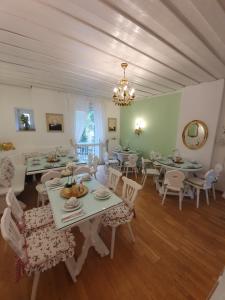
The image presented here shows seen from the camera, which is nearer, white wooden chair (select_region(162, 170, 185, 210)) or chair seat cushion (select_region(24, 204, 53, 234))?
chair seat cushion (select_region(24, 204, 53, 234))

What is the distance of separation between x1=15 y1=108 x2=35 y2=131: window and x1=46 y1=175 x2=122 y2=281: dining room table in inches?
125

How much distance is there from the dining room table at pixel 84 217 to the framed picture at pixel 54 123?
307cm

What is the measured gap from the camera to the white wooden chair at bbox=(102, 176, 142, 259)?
173 cm

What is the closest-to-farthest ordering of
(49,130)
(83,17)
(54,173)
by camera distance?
(83,17) < (54,173) < (49,130)

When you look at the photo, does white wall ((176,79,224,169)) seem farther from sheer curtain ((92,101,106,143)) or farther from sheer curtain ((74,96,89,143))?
sheer curtain ((74,96,89,143))

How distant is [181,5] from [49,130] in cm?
428

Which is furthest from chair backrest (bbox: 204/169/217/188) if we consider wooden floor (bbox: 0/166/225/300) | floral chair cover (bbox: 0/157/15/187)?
floral chair cover (bbox: 0/157/15/187)

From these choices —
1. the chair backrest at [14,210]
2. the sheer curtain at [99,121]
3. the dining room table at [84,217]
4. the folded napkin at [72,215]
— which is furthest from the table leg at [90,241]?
the sheer curtain at [99,121]

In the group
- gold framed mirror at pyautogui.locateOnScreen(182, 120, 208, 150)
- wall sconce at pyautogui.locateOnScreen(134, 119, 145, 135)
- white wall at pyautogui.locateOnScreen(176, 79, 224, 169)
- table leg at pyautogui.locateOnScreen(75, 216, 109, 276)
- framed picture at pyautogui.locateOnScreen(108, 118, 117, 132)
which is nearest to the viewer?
table leg at pyautogui.locateOnScreen(75, 216, 109, 276)

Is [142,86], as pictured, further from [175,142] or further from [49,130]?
[49,130]

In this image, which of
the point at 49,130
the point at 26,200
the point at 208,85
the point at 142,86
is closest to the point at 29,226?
the point at 26,200

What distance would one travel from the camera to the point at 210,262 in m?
1.68

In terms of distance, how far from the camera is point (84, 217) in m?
1.36

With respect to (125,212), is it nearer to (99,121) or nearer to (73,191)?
(73,191)
